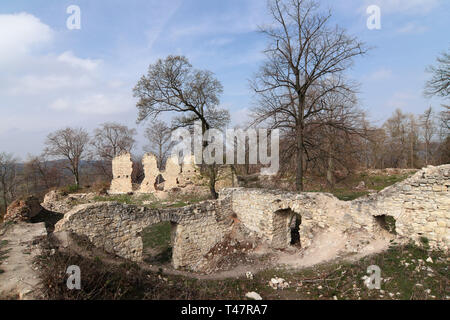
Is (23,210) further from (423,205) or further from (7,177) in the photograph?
(7,177)

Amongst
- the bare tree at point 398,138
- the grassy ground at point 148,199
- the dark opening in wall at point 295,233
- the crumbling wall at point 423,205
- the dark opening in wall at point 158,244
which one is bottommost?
the dark opening in wall at point 158,244

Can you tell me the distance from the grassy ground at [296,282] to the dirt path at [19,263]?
0.78ft

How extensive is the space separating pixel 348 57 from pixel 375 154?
997 inches

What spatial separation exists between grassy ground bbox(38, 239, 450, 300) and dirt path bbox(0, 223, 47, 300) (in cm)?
24

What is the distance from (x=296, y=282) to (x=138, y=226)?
578cm

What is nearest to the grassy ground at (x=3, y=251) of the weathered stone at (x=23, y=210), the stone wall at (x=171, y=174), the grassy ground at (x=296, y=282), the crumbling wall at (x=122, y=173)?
the grassy ground at (x=296, y=282)

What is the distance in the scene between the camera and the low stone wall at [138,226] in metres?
7.71

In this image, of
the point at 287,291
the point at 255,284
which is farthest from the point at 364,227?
the point at 255,284

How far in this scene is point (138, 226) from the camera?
8750 millimetres

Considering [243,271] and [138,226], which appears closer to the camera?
[243,271]

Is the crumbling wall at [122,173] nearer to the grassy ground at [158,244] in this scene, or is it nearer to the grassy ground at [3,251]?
the grassy ground at [158,244]

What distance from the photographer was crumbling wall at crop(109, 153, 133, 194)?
74.5ft

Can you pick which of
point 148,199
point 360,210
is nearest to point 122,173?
point 148,199
